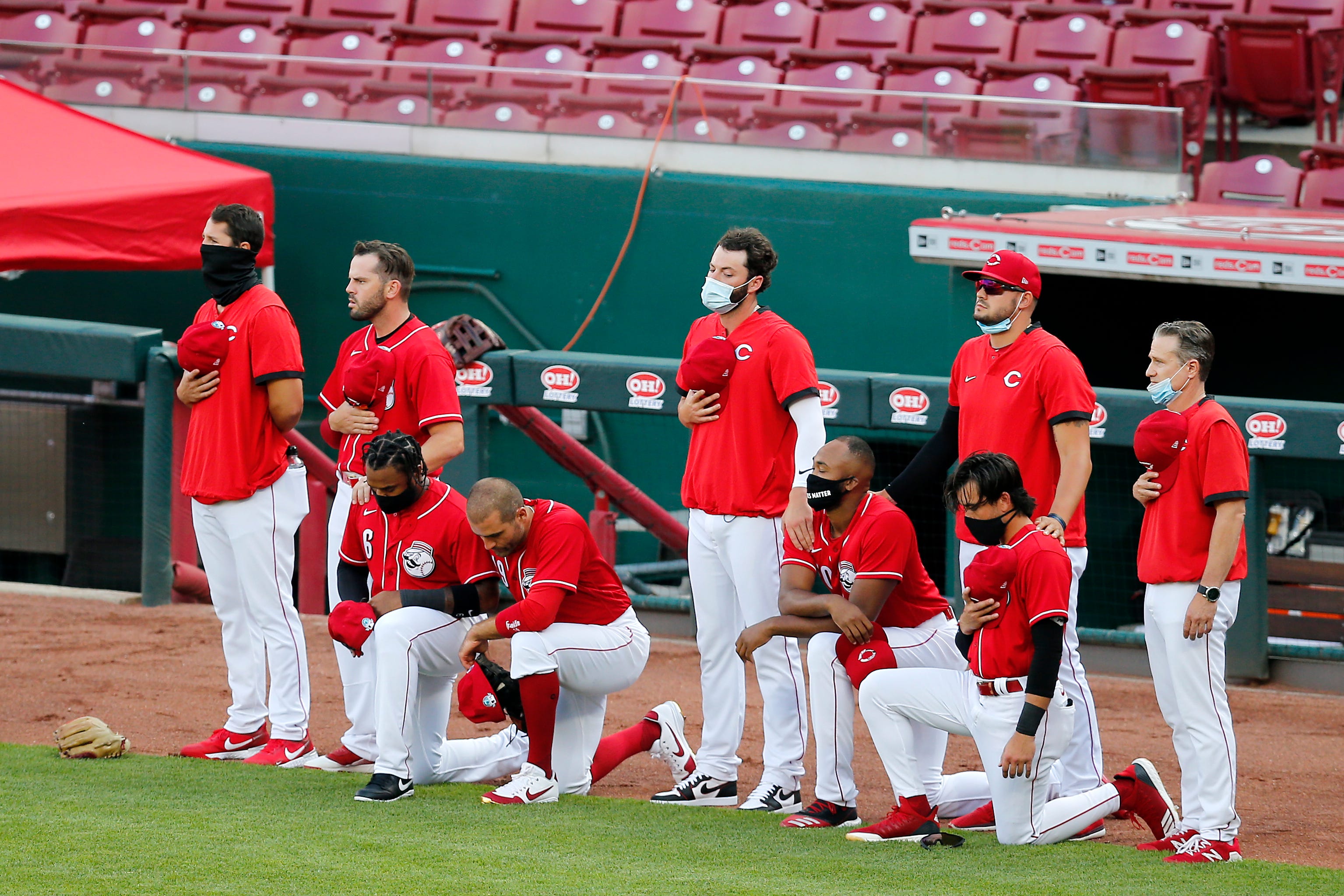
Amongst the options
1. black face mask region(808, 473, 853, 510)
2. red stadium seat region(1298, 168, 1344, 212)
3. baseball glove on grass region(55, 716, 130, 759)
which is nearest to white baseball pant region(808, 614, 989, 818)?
black face mask region(808, 473, 853, 510)

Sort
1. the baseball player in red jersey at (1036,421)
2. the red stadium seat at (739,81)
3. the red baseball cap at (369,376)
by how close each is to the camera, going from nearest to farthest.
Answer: the baseball player in red jersey at (1036,421)
the red baseball cap at (369,376)
the red stadium seat at (739,81)

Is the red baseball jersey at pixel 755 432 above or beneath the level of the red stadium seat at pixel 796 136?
beneath

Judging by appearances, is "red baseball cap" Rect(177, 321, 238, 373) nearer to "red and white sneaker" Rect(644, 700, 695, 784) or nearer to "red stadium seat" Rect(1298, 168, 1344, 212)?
"red and white sneaker" Rect(644, 700, 695, 784)

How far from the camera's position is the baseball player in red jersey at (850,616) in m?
4.39

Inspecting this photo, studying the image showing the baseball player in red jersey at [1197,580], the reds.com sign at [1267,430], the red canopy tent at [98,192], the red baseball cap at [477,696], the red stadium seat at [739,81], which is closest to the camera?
the baseball player in red jersey at [1197,580]

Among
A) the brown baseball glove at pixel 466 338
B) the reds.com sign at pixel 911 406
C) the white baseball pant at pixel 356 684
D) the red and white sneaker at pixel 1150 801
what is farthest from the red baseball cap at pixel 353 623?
the reds.com sign at pixel 911 406

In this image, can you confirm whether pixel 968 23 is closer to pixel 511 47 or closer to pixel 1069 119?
pixel 1069 119

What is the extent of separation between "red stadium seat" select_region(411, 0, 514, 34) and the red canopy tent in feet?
10.7

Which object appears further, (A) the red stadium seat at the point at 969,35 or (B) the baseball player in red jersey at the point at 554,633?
(A) the red stadium seat at the point at 969,35

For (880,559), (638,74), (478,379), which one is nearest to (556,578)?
(880,559)

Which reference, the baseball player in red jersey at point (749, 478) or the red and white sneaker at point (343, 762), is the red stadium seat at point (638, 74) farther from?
the red and white sneaker at point (343, 762)

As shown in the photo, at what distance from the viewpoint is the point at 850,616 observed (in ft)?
14.3

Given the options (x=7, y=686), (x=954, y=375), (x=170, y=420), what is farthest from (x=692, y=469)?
(x=170, y=420)

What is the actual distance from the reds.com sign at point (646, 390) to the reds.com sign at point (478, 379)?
622 mm
